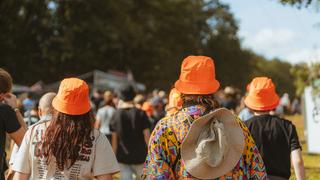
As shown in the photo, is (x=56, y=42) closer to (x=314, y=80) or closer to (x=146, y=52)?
(x=146, y=52)

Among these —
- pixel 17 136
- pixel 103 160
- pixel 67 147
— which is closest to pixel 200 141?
pixel 103 160

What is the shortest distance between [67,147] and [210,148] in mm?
→ 980

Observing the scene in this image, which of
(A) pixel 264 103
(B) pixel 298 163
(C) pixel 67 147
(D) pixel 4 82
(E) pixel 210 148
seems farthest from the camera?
(A) pixel 264 103

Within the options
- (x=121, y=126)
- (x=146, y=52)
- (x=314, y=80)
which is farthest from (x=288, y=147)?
(x=146, y=52)

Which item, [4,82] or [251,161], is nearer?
[251,161]

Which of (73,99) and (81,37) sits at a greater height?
(81,37)

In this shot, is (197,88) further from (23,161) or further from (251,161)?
(23,161)

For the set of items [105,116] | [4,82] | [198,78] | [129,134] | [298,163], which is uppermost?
[4,82]

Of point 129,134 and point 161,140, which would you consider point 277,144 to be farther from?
point 129,134

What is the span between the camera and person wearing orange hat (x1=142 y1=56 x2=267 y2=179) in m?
3.23

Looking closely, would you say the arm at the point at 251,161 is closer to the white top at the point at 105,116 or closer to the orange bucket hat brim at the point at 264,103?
the orange bucket hat brim at the point at 264,103

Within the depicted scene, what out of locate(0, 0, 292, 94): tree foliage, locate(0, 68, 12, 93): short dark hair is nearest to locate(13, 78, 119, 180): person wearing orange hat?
locate(0, 68, 12, 93): short dark hair

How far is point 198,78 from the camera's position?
3424 millimetres

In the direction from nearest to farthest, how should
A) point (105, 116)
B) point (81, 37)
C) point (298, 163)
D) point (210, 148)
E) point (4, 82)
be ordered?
point (210, 148) < point (4, 82) < point (298, 163) < point (105, 116) < point (81, 37)
